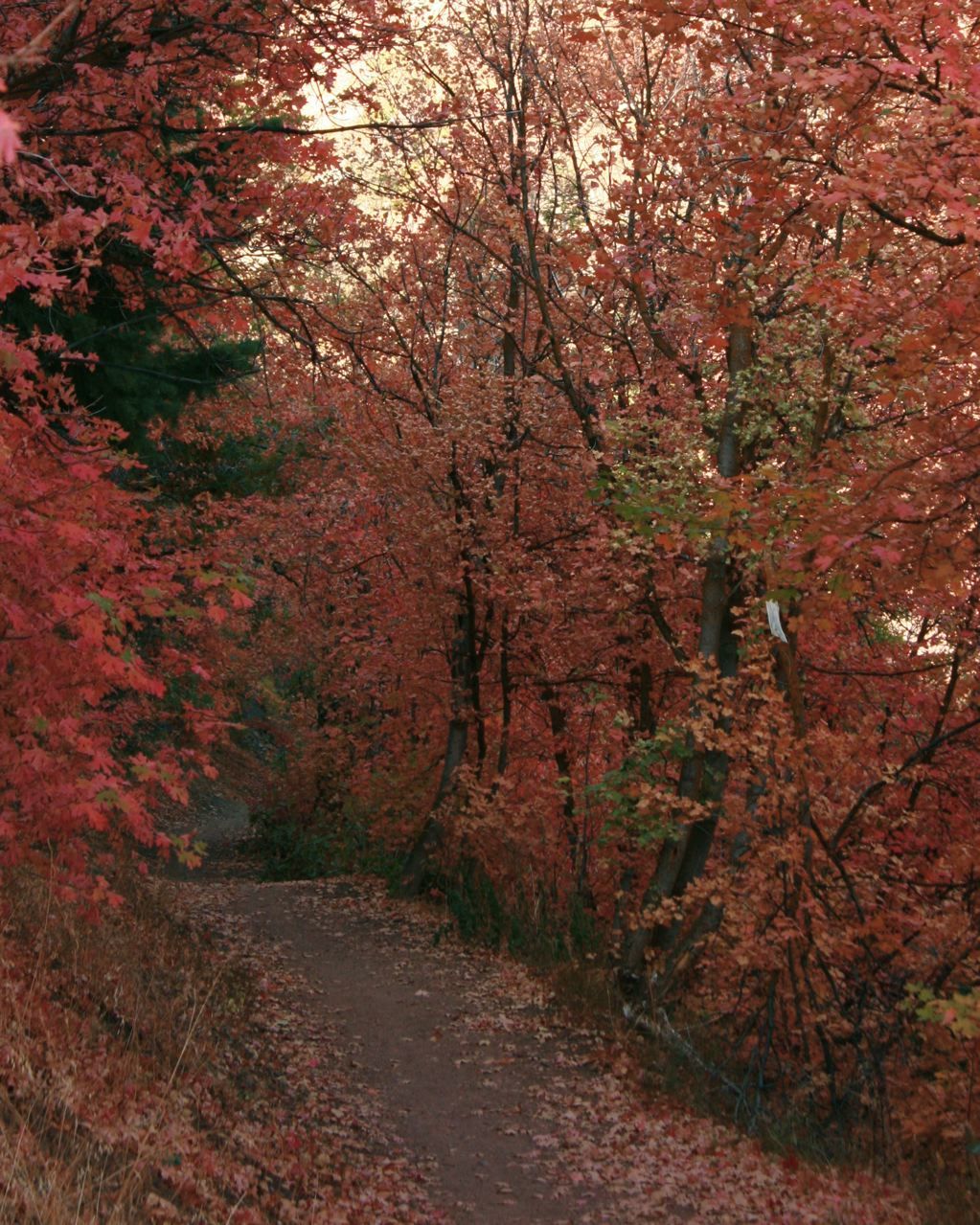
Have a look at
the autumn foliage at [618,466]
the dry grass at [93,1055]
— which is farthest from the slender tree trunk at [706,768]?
the dry grass at [93,1055]

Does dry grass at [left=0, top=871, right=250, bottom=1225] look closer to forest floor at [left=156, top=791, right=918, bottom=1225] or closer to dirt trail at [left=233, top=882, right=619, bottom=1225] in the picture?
forest floor at [left=156, top=791, right=918, bottom=1225]

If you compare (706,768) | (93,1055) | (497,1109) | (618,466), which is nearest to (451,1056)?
(497,1109)

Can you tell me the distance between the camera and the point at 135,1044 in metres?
7.39

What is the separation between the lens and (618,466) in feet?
32.3

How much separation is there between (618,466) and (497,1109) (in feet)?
15.6

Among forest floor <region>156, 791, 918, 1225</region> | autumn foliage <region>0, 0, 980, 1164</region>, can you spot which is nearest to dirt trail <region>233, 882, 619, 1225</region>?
forest floor <region>156, 791, 918, 1225</region>

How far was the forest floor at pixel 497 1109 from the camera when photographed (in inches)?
289

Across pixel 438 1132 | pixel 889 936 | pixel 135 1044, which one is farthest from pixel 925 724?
pixel 135 1044

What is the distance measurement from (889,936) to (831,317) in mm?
4518

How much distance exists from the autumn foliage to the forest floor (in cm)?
82

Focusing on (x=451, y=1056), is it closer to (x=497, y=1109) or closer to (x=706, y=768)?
(x=497, y=1109)

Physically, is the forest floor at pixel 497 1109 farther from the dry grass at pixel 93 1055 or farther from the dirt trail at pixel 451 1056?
the dry grass at pixel 93 1055

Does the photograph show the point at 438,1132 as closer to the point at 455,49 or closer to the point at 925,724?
the point at 925,724

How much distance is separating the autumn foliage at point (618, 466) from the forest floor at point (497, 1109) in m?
0.82
